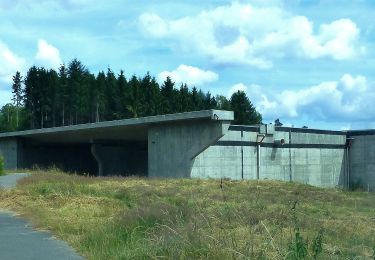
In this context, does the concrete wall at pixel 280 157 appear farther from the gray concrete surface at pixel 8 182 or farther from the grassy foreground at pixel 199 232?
the grassy foreground at pixel 199 232

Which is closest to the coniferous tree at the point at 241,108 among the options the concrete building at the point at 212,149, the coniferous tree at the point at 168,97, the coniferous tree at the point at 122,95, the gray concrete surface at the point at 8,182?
the coniferous tree at the point at 168,97

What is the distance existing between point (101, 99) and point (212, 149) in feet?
236

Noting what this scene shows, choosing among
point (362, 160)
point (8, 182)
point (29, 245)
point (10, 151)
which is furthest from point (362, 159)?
point (29, 245)

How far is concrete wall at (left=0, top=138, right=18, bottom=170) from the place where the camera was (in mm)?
63750

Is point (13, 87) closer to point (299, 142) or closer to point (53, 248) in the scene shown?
point (299, 142)

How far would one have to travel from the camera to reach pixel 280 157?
4500 cm

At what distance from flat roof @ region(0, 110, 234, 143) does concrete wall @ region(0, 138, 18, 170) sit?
3.09 ft

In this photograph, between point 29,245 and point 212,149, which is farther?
point 212,149

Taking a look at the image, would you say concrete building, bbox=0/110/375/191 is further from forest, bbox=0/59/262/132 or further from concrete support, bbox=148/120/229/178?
forest, bbox=0/59/262/132

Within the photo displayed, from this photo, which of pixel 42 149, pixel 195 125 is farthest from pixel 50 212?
pixel 42 149

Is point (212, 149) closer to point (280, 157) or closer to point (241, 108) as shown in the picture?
point (280, 157)

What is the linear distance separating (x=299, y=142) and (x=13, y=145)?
3368cm

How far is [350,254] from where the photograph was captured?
782 centimetres

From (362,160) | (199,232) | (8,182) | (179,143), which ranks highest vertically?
(179,143)
